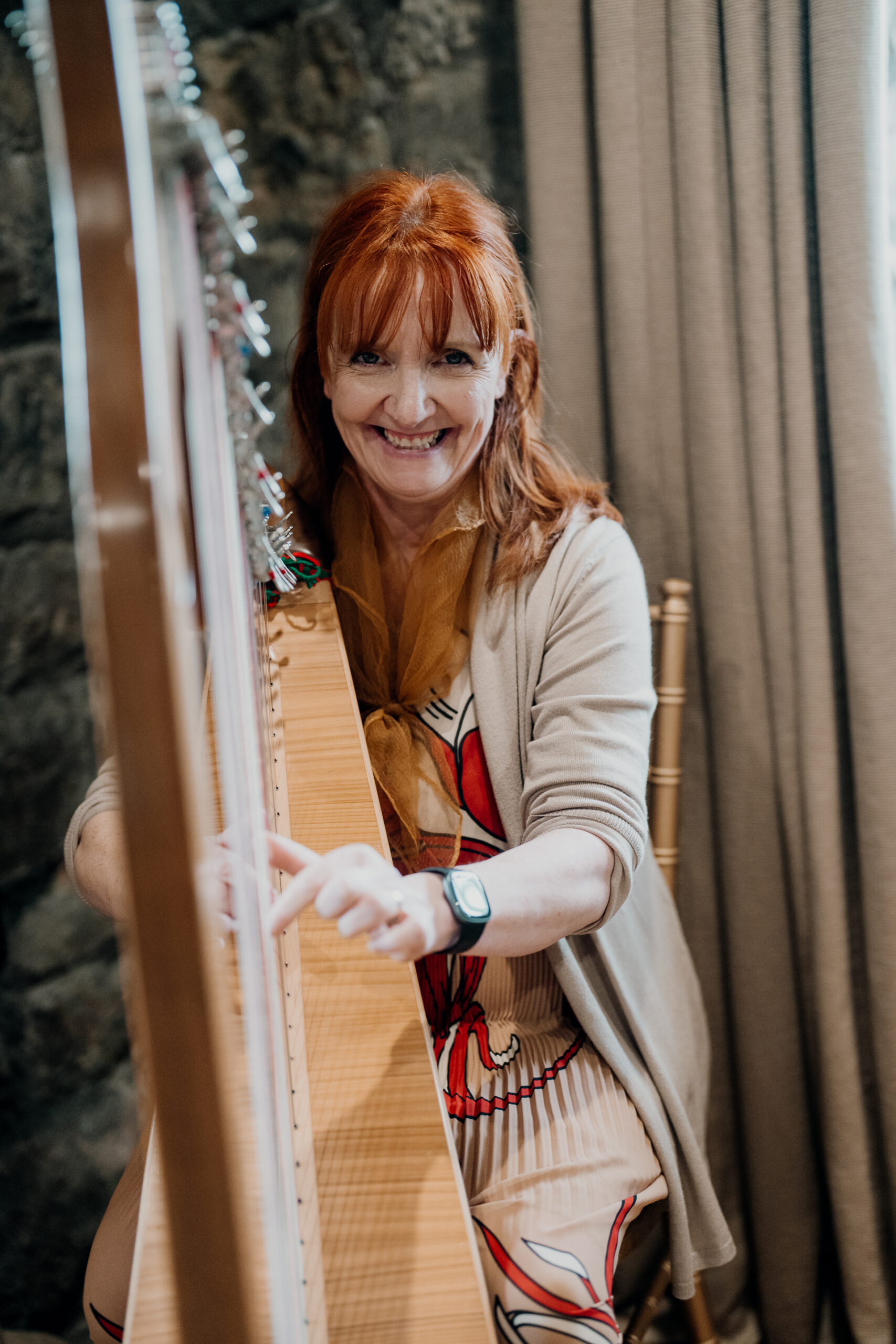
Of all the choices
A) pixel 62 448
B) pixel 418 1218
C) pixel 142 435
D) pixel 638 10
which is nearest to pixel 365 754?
pixel 418 1218

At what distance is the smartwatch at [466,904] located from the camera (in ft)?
2.79

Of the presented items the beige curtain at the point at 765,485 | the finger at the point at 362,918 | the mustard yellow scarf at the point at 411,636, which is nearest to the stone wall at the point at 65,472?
the beige curtain at the point at 765,485

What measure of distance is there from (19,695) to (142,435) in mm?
1152

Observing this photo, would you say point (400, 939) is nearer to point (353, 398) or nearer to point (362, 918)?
point (362, 918)

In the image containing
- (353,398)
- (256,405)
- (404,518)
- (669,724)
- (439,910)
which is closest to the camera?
(256,405)

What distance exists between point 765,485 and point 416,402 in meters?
0.51

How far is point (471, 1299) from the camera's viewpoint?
728 millimetres

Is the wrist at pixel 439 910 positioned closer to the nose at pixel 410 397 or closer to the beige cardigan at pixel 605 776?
the beige cardigan at pixel 605 776

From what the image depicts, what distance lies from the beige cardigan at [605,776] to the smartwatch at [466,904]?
148mm

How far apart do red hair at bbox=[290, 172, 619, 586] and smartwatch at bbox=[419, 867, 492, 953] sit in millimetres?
405

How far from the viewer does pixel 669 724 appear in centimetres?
138

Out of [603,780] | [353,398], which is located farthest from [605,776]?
[353,398]

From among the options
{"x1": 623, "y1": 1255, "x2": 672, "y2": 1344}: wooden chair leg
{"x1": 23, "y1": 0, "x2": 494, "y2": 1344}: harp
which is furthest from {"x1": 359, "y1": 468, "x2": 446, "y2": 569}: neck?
{"x1": 623, "y1": 1255, "x2": 672, "y2": 1344}: wooden chair leg

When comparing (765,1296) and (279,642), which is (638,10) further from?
(765,1296)
